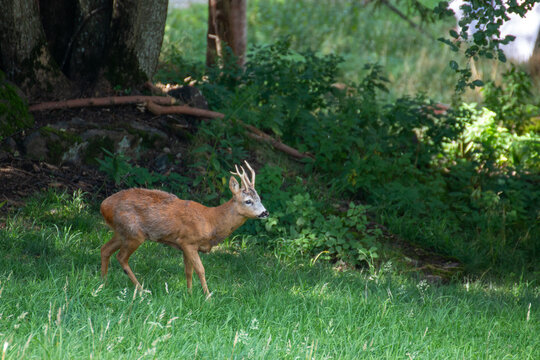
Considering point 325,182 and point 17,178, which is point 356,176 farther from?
point 17,178

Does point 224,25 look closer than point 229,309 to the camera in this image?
No

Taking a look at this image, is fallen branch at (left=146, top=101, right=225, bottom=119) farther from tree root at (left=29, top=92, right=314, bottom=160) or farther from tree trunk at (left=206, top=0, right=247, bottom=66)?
tree trunk at (left=206, top=0, right=247, bottom=66)

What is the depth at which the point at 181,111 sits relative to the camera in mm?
9562

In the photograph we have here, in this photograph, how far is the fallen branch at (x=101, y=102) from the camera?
8859mm

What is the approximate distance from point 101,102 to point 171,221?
4.13 meters

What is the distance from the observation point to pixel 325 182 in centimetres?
970

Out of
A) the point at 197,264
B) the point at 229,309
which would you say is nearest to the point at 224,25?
the point at 197,264

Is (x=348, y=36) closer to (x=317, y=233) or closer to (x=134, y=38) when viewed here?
(x=134, y=38)

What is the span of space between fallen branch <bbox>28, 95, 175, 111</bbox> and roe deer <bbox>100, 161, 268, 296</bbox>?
146 inches

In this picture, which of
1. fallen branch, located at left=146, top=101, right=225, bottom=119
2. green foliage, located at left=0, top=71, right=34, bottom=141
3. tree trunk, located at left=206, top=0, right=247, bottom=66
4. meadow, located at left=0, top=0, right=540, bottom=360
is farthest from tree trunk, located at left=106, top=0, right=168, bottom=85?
tree trunk, located at left=206, top=0, right=247, bottom=66

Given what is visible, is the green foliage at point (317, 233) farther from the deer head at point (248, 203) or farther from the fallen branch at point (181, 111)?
the fallen branch at point (181, 111)

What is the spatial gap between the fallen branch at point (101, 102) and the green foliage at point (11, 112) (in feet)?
0.76

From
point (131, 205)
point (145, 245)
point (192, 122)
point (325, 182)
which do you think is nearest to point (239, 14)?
point (192, 122)

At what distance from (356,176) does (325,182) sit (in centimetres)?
47
